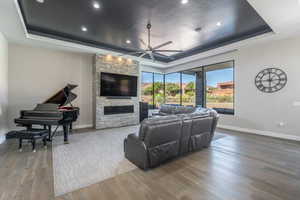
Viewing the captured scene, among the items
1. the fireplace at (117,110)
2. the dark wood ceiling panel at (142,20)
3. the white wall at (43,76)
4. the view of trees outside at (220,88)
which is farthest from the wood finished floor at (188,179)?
the dark wood ceiling panel at (142,20)

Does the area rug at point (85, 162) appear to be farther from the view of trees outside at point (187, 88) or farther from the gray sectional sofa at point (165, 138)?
the view of trees outside at point (187, 88)

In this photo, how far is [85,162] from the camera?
288 centimetres

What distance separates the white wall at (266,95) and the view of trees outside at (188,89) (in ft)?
6.16

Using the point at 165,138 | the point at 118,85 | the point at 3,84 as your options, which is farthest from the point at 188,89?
the point at 3,84

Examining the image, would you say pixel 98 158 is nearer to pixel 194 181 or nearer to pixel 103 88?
pixel 194 181

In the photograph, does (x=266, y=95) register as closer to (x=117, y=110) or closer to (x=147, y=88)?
(x=147, y=88)

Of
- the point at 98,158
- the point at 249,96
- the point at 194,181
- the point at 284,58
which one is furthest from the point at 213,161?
the point at 284,58

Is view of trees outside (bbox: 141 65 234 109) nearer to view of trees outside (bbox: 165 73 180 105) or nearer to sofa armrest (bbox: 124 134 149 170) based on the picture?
view of trees outside (bbox: 165 73 180 105)

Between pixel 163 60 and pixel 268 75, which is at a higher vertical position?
pixel 163 60

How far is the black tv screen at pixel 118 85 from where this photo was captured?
5982 mm

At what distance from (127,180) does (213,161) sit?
5.98 feet

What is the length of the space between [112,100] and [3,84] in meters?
3.49

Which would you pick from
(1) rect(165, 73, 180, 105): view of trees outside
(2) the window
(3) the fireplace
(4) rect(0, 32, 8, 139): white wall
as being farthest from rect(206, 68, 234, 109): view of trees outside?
(4) rect(0, 32, 8, 139): white wall

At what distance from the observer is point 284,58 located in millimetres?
4484
